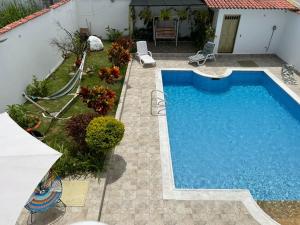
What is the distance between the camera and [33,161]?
238 inches

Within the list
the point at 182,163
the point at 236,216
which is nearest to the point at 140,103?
the point at 182,163

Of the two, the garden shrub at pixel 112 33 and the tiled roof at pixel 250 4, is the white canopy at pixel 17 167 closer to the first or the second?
the tiled roof at pixel 250 4

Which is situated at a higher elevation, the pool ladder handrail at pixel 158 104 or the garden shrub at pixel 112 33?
the garden shrub at pixel 112 33

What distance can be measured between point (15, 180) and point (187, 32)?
1934 cm

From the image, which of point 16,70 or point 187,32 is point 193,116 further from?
point 187,32

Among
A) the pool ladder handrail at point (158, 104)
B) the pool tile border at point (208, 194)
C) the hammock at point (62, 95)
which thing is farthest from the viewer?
the pool ladder handrail at point (158, 104)

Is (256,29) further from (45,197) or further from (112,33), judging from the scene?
(45,197)

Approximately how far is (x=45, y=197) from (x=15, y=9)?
45.0 feet

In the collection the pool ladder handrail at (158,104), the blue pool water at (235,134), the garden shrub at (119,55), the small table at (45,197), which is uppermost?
the garden shrub at (119,55)

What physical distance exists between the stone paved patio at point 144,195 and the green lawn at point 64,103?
1.00 m

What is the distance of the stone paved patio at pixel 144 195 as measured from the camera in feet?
24.9

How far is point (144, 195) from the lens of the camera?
27.1ft

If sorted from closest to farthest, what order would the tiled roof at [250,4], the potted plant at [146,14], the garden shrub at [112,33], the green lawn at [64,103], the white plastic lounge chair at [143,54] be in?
the green lawn at [64,103], the white plastic lounge chair at [143,54], the tiled roof at [250,4], the potted plant at [146,14], the garden shrub at [112,33]

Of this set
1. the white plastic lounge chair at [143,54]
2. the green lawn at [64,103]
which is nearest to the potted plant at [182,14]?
the white plastic lounge chair at [143,54]
